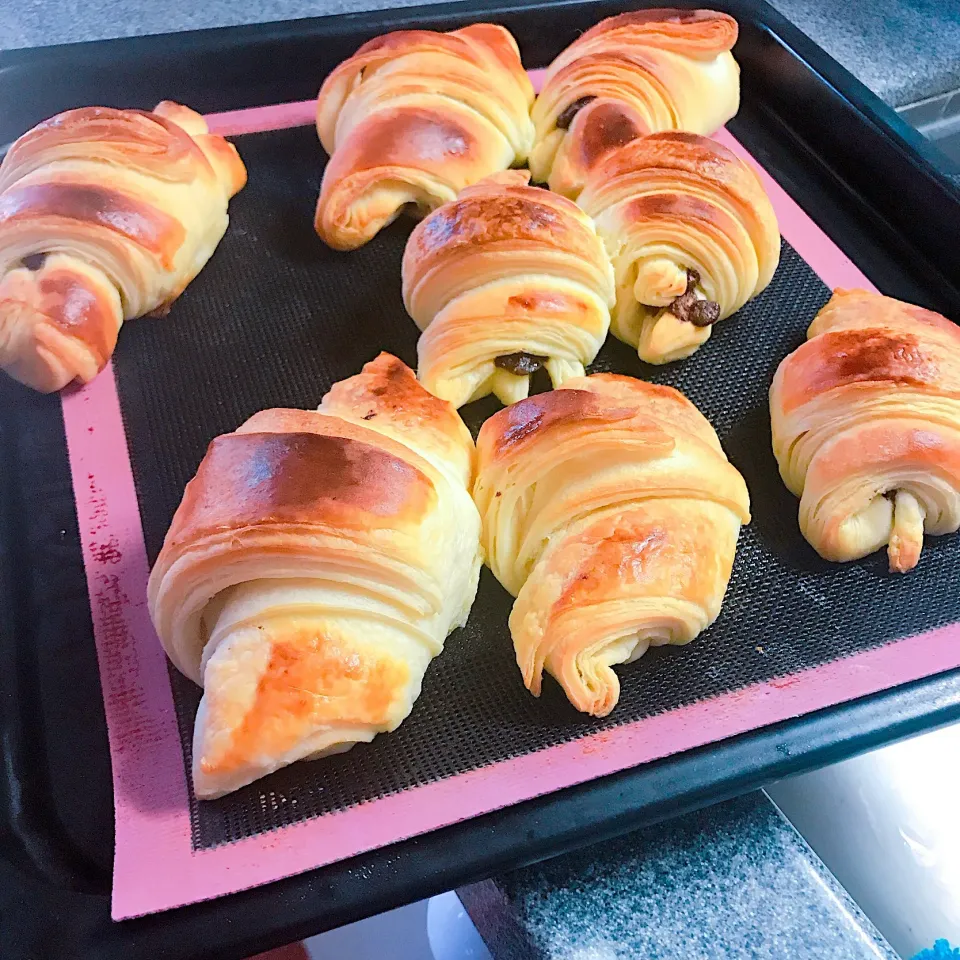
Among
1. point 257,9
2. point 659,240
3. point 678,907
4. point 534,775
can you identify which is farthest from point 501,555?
point 257,9

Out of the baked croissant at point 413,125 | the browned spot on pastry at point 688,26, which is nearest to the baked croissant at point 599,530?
the baked croissant at point 413,125

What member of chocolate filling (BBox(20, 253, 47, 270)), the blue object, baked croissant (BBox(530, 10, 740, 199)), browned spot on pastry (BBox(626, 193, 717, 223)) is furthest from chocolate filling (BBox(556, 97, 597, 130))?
the blue object

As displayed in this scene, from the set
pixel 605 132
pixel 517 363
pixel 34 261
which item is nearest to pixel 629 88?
pixel 605 132

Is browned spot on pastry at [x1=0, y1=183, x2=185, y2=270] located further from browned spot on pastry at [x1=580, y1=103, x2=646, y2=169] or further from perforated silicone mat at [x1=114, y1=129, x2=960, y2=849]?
browned spot on pastry at [x1=580, y1=103, x2=646, y2=169]

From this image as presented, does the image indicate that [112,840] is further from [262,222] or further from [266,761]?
[262,222]

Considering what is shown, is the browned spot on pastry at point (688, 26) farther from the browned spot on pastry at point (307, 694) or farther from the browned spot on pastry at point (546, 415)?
the browned spot on pastry at point (307, 694)

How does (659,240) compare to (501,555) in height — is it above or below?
above
